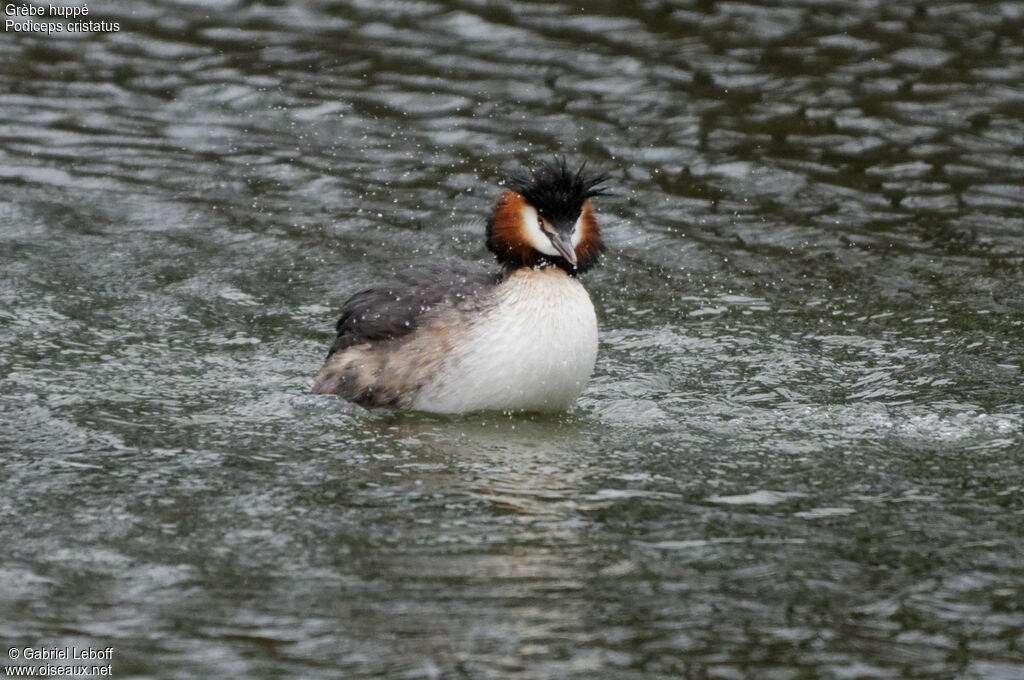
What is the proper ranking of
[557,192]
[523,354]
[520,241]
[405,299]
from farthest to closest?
[405,299]
[520,241]
[557,192]
[523,354]

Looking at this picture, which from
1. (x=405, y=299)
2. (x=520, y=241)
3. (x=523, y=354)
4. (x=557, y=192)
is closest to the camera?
(x=523, y=354)

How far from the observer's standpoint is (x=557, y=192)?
27.3 feet

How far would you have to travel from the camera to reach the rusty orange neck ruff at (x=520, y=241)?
8461 mm

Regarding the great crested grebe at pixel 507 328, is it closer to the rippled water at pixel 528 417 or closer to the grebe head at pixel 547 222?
the grebe head at pixel 547 222

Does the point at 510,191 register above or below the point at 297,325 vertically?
above

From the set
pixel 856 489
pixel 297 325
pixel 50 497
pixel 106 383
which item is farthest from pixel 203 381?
pixel 856 489

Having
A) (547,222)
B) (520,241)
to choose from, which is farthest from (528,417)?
(547,222)

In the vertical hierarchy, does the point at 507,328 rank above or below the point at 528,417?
above

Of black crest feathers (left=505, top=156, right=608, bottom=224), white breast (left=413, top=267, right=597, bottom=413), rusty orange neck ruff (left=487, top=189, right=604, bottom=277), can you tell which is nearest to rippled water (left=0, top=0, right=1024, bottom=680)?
white breast (left=413, top=267, right=597, bottom=413)

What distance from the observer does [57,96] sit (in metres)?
14.1

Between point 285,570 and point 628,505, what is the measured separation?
1672 mm

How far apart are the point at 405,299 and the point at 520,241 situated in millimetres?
793

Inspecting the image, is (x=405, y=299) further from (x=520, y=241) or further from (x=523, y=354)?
(x=523, y=354)

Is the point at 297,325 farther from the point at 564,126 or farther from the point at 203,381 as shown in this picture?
the point at 564,126
